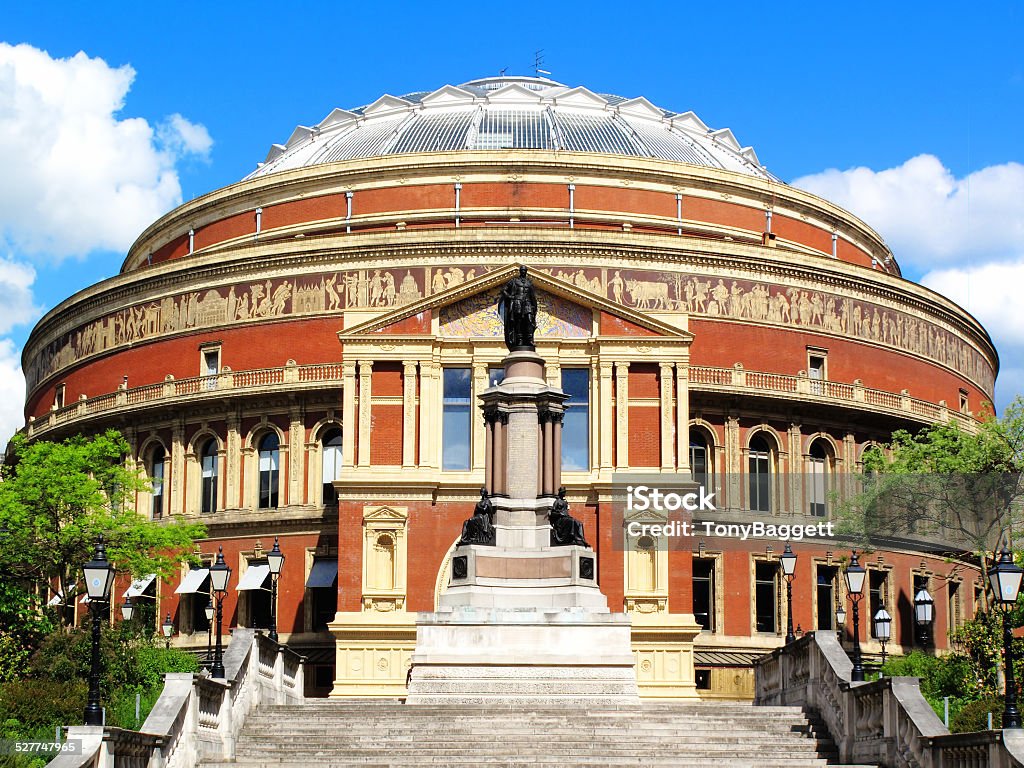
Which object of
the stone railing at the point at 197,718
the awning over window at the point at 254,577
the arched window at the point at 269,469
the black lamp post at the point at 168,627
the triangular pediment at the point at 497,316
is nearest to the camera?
the stone railing at the point at 197,718

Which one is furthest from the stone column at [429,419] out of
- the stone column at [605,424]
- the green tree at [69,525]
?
the green tree at [69,525]

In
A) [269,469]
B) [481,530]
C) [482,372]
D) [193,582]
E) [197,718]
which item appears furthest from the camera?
[269,469]

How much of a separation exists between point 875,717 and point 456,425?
24.4 metres

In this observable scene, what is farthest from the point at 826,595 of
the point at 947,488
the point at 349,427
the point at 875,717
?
the point at 875,717

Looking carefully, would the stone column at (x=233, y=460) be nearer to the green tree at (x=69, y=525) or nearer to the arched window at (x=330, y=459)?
the arched window at (x=330, y=459)

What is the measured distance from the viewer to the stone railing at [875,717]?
2409cm

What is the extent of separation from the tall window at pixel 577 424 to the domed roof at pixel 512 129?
1973cm

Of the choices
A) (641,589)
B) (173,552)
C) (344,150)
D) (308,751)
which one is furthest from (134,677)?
(344,150)

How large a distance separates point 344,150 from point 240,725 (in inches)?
1854

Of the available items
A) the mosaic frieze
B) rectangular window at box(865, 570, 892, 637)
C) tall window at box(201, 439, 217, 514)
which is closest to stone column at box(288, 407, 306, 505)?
tall window at box(201, 439, 217, 514)

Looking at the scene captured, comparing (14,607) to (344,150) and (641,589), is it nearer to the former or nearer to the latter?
(641,589)

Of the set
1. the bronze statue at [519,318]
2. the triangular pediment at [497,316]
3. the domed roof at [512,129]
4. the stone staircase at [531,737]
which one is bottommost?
the stone staircase at [531,737]

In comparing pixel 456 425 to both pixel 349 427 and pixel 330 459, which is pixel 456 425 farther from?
pixel 330 459

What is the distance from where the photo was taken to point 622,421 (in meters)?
51.0
